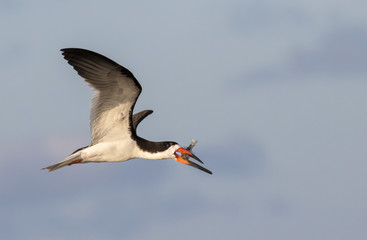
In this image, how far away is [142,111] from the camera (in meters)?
21.4

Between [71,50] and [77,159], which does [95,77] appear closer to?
[71,50]

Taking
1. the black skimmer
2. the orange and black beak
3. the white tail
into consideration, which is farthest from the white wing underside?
the orange and black beak

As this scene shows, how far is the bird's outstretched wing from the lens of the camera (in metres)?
15.5

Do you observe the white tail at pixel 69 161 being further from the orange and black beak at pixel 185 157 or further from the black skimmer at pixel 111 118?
the orange and black beak at pixel 185 157

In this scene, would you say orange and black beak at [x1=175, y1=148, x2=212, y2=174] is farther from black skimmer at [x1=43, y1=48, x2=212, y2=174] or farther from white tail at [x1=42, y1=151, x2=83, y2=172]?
white tail at [x1=42, y1=151, x2=83, y2=172]

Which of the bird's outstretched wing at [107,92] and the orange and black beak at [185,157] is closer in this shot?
the bird's outstretched wing at [107,92]

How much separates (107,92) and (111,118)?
0.77 meters

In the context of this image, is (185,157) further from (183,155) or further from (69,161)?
(69,161)

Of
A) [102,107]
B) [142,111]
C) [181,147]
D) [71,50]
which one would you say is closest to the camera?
[71,50]

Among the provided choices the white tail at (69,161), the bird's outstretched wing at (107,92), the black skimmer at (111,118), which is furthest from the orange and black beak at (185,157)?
the white tail at (69,161)

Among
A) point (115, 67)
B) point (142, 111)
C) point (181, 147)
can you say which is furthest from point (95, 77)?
point (142, 111)

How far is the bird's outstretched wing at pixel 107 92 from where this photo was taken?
15.5m

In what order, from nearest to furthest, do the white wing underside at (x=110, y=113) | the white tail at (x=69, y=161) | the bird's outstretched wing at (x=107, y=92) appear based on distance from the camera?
the bird's outstretched wing at (x=107, y=92)
the white wing underside at (x=110, y=113)
the white tail at (x=69, y=161)

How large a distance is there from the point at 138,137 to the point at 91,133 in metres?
1.10
